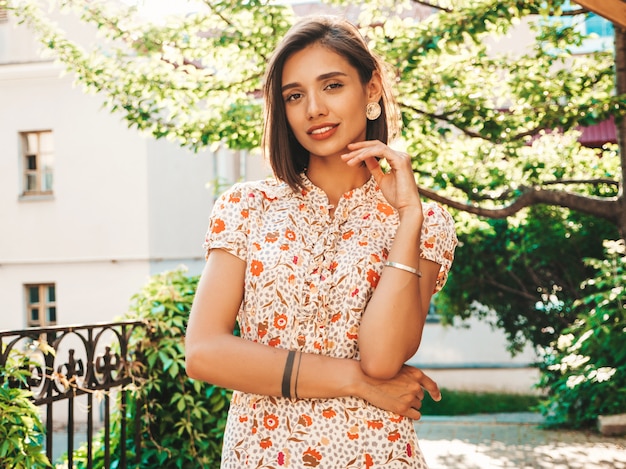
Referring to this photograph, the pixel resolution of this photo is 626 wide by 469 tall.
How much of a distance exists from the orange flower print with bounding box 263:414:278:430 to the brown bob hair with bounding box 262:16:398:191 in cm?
63

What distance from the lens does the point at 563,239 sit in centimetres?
1009

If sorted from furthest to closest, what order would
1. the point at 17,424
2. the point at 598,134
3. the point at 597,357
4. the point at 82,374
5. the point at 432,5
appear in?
the point at 598,134, the point at 597,357, the point at 432,5, the point at 82,374, the point at 17,424

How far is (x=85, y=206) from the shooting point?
51.2 ft

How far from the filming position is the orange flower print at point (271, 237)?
81.7 inches

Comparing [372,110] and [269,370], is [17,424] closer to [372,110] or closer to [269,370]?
[269,370]

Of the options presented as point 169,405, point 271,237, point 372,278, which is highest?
point 271,237

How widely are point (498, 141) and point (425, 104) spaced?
0.69 m

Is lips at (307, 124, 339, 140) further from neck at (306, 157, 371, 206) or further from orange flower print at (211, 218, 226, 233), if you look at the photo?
orange flower print at (211, 218, 226, 233)

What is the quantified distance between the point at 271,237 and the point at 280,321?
0.23 meters

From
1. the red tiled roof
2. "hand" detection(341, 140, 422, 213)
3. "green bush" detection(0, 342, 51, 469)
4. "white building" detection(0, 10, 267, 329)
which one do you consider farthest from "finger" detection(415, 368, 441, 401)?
"white building" detection(0, 10, 267, 329)

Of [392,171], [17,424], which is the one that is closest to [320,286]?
[392,171]

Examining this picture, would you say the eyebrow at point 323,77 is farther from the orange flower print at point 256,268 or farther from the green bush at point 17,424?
the green bush at point 17,424

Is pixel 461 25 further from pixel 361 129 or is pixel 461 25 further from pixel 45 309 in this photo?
pixel 45 309

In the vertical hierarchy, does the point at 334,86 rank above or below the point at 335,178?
above
